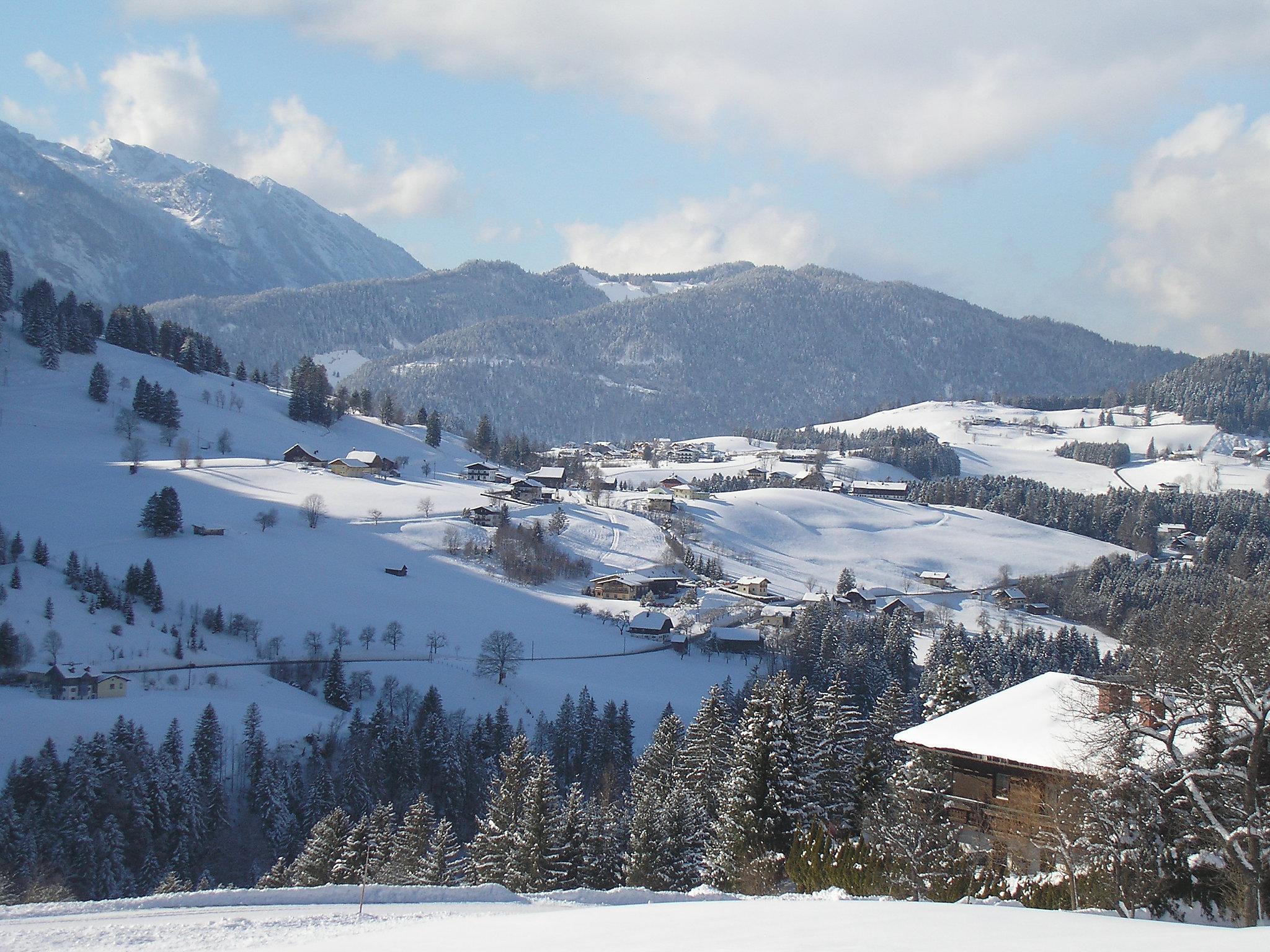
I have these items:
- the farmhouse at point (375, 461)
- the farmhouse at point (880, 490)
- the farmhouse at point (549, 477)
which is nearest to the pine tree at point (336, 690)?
the farmhouse at point (375, 461)

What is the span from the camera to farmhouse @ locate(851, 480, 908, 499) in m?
134

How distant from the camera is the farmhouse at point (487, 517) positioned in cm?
8175

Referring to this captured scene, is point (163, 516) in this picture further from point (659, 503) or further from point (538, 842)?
point (538, 842)

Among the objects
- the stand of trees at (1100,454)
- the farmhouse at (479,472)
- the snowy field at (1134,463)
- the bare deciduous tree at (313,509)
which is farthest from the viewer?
the stand of trees at (1100,454)

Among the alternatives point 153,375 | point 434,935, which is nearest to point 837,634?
point 434,935

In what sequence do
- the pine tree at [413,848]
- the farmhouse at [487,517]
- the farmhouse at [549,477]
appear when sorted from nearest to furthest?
1. the pine tree at [413,848]
2. the farmhouse at [487,517]
3. the farmhouse at [549,477]

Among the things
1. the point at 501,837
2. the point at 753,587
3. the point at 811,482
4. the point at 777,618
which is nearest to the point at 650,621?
the point at 777,618

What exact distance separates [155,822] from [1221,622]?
3752cm

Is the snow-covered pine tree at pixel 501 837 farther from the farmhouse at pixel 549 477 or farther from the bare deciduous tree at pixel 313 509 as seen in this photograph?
the farmhouse at pixel 549 477

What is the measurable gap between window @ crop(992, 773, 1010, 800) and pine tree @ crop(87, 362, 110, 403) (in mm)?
102087

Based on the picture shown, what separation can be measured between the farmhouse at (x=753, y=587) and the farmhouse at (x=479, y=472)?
124ft

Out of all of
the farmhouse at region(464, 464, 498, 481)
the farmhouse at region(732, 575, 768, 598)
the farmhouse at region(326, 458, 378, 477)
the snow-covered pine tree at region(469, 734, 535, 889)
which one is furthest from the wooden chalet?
the snow-covered pine tree at region(469, 734, 535, 889)

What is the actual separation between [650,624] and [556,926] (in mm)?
55926

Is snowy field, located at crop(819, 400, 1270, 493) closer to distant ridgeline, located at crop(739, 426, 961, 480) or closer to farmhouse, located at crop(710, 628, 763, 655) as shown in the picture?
distant ridgeline, located at crop(739, 426, 961, 480)
